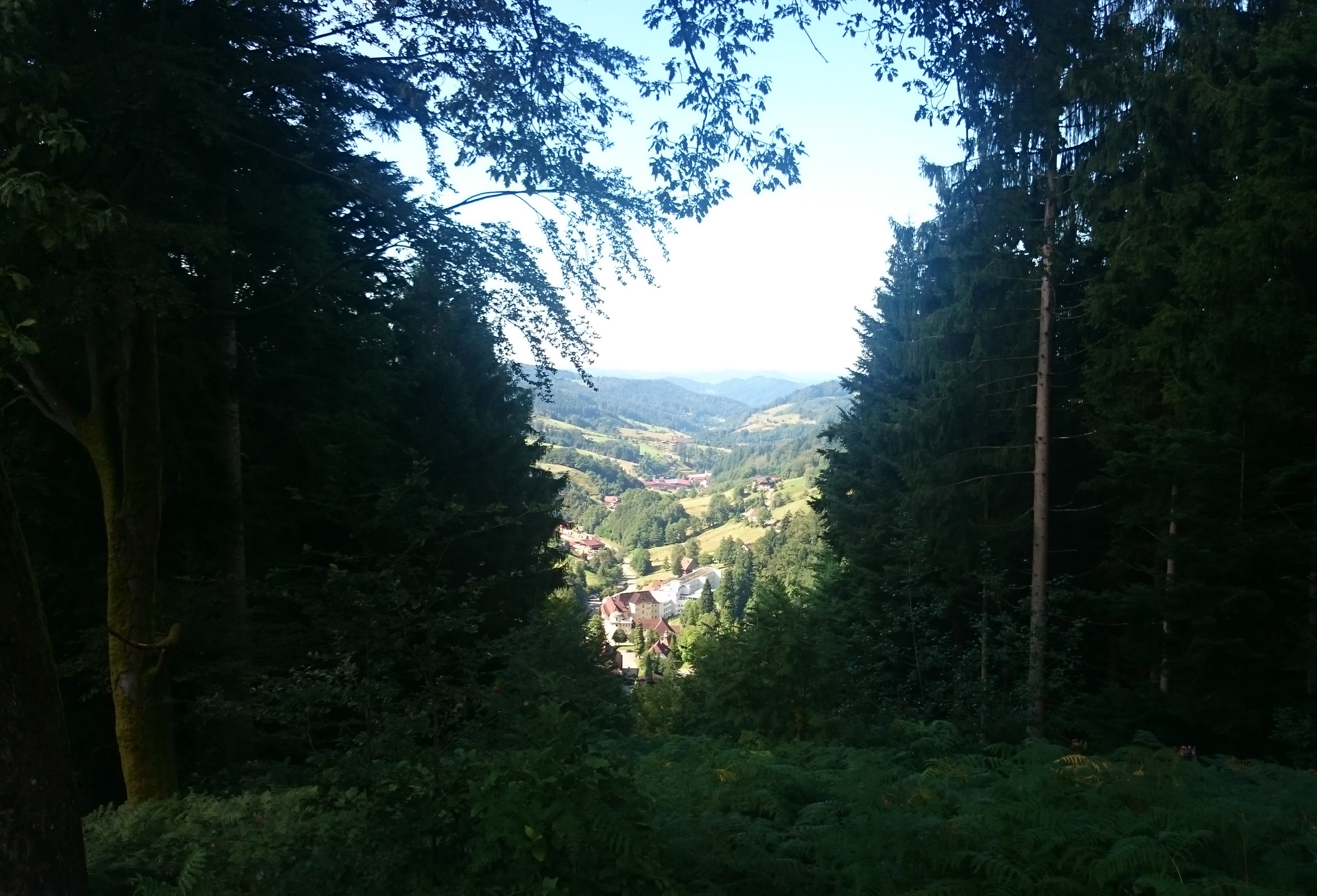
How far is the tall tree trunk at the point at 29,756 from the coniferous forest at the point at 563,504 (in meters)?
0.02

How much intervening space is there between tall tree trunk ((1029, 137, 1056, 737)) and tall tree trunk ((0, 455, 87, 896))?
370 inches

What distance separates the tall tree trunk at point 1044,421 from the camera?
1012 cm

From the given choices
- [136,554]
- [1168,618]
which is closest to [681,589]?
[1168,618]

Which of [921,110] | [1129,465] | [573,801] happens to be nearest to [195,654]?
[573,801]

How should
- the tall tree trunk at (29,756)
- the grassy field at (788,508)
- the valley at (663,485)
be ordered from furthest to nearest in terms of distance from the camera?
1. the valley at (663,485)
2. the grassy field at (788,508)
3. the tall tree trunk at (29,756)

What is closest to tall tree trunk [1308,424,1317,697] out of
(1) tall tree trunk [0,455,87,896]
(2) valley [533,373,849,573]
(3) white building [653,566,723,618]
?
(1) tall tree trunk [0,455,87,896]

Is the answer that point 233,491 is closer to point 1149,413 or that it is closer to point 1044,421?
point 1044,421

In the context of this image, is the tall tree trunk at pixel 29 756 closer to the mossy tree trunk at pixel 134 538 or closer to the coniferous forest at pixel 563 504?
the coniferous forest at pixel 563 504

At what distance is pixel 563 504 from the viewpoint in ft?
34.5

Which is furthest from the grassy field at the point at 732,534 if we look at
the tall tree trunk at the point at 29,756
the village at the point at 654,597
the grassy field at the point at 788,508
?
the tall tree trunk at the point at 29,756

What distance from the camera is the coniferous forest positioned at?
11.8 feet

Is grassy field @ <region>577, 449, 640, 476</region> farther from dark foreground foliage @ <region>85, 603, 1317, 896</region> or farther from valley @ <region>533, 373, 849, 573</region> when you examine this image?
dark foreground foliage @ <region>85, 603, 1317, 896</region>

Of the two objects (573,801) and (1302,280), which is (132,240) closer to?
(573,801)

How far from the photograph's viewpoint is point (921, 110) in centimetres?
431
